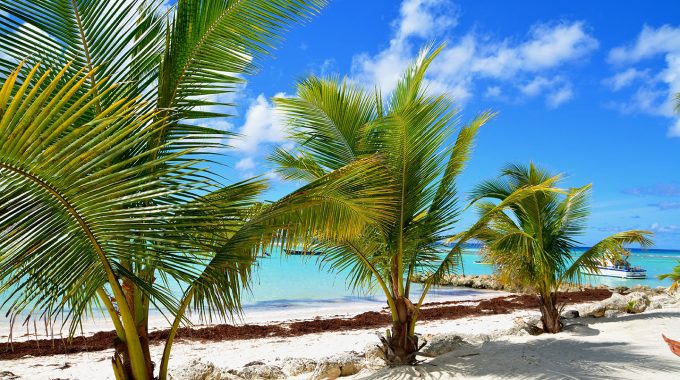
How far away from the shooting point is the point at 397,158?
19.3ft

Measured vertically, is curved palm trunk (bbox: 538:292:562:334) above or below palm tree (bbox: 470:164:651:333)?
below

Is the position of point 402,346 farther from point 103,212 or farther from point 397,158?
point 103,212

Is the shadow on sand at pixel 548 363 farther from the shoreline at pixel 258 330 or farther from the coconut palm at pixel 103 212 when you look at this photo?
the shoreline at pixel 258 330

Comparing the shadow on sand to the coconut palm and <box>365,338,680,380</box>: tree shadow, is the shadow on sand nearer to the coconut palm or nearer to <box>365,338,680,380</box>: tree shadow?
<box>365,338,680,380</box>: tree shadow

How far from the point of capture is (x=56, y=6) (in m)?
3.56

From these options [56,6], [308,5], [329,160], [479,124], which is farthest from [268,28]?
[479,124]

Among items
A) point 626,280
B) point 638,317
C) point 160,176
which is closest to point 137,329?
point 160,176

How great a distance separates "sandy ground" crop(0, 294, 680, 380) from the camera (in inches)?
214

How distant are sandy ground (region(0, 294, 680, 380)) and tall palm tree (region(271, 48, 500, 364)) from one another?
0.80 m

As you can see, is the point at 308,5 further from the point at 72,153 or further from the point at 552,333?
the point at 552,333

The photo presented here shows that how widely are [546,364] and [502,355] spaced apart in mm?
701

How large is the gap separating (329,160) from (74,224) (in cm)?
A: 394

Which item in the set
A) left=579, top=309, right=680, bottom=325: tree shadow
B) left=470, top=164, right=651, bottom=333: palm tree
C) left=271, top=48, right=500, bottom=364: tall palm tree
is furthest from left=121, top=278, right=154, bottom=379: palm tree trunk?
left=579, top=309, right=680, bottom=325: tree shadow

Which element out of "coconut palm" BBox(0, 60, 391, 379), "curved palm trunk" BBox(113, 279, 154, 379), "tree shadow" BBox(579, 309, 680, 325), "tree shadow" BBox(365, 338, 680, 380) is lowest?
"tree shadow" BBox(365, 338, 680, 380)
